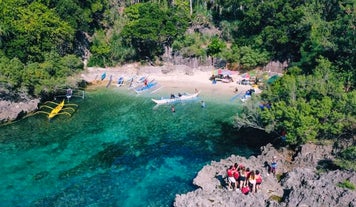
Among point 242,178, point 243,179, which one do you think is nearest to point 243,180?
point 243,179

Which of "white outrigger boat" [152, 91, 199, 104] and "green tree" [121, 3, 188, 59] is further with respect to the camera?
"green tree" [121, 3, 188, 59]

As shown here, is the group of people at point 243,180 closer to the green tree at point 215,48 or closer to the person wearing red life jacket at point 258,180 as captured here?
the person wearing red life jacket at point 258,180

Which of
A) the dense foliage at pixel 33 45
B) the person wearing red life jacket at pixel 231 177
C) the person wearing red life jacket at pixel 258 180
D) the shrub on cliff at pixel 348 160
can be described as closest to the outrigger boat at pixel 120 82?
the dense foliage at pixel 33 45

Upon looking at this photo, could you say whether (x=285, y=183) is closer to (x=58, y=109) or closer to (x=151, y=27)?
(x=58, y=109)

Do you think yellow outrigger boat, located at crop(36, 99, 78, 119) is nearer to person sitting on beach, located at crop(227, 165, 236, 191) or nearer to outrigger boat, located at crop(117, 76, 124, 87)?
outrigger boat, located at crop(117, 76, 124, 87)

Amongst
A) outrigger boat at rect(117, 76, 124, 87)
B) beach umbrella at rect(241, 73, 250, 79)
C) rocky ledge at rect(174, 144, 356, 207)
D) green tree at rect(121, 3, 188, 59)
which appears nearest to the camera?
rocky ledge at rect(174, 144, 356, 207)

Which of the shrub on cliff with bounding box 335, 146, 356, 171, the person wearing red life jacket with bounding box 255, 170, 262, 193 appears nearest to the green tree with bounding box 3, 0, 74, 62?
the person wearing red life jacket with bounding box 255, 170, 262, 193
